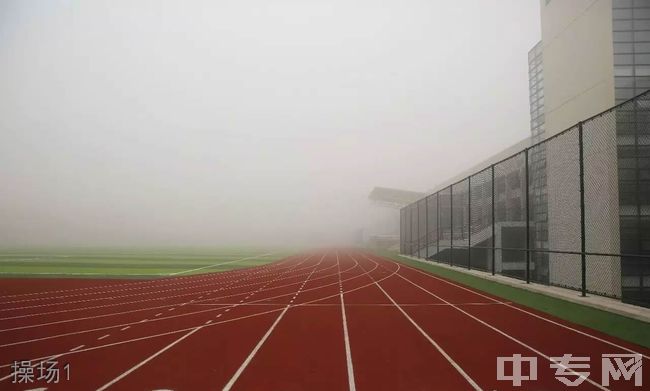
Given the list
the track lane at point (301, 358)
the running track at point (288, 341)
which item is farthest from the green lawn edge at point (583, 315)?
the track lane at point (301, 358)

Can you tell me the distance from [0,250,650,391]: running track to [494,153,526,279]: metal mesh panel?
62.9ft

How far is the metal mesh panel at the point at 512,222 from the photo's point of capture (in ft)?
100

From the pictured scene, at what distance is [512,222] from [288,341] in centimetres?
2806

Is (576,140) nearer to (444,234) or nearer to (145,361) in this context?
(444,234)

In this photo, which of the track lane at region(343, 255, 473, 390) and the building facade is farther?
the building facade

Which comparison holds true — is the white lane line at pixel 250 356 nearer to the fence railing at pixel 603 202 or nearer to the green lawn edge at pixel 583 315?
the green lawn edge at pixel 583 315

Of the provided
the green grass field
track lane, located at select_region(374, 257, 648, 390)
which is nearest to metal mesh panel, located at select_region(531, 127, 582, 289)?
track lane, located at select_region(374, 257, 648, 390)

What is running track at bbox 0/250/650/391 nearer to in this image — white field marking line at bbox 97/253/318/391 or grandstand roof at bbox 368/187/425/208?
white field marking line at bbox 97/253/318/391

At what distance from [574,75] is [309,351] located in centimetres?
2611

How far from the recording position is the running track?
5.52m

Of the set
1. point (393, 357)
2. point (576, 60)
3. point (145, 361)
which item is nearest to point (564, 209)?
point (576, 60)

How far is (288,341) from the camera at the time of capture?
7523 millimetres

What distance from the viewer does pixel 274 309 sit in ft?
35.7

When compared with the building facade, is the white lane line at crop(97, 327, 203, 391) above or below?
below
